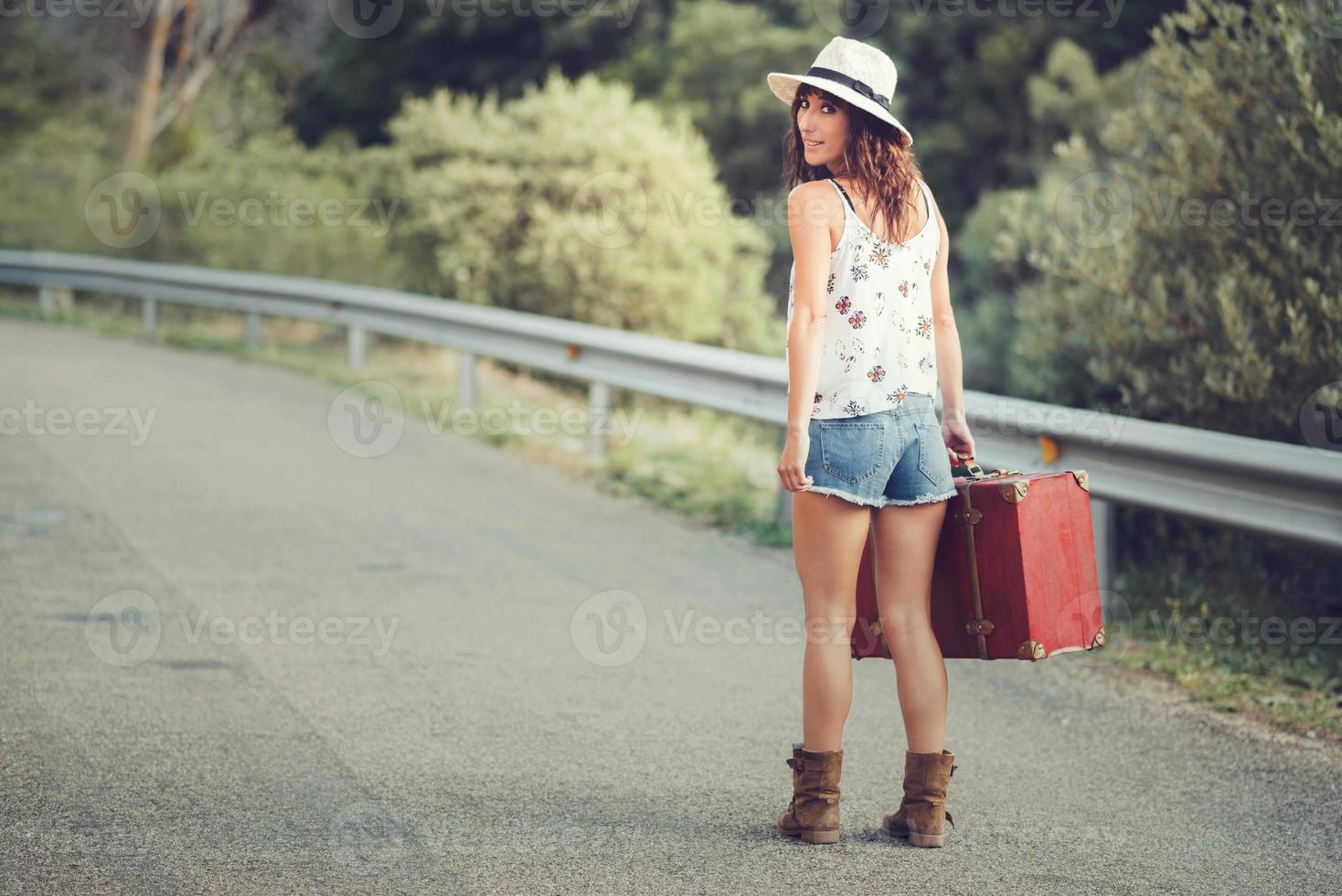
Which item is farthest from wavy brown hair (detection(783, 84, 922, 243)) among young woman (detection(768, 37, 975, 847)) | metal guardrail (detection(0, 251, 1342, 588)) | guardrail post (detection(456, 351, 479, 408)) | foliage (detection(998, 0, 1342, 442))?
guardrail post (detection(456, 351, 479, 408))

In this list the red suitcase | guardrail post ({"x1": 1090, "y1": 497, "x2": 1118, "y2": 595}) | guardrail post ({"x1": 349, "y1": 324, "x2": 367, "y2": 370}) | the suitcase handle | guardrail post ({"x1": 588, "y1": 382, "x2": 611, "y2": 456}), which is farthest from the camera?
guardrail post ({"x1": 349, "y1": 324, "x2": 367, "y2": 370})

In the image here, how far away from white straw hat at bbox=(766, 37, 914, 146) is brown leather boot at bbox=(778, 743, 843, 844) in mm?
1665

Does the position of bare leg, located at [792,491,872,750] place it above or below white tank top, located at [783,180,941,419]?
→ below

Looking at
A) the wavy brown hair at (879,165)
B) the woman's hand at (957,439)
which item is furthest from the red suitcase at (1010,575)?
the wavy brown hair at (879,165)

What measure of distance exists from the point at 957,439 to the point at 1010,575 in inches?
19.6

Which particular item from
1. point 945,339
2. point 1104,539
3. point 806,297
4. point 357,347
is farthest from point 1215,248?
point 357,347

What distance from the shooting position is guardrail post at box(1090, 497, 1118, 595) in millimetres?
6207

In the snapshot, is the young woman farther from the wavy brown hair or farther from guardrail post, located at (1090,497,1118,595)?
guardrail post, located at (1090,497,1118,595)

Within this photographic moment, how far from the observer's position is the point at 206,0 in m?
32.5

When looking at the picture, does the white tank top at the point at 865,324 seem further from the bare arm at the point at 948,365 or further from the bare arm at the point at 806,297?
the bare arm at the point at 948,365

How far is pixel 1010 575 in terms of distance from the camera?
3855mm

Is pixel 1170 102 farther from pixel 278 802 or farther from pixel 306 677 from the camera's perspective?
pixel 278 802

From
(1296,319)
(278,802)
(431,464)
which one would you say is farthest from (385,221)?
(278,802)

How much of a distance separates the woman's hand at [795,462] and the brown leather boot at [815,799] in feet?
2.32
